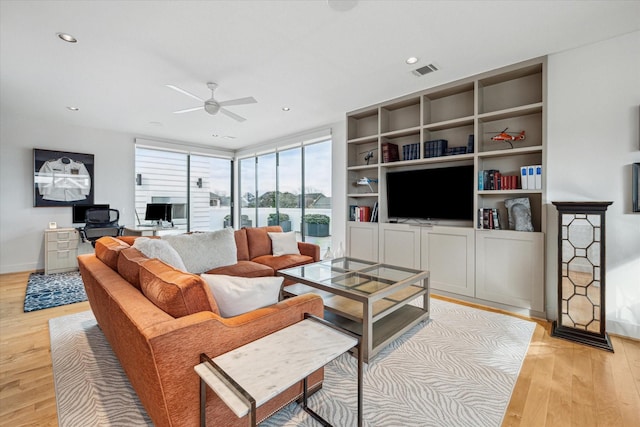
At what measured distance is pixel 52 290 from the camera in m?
3.84

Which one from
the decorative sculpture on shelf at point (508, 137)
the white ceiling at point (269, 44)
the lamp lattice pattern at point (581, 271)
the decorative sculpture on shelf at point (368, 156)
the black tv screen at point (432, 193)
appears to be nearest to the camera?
the white ceiling at point (269, 44)

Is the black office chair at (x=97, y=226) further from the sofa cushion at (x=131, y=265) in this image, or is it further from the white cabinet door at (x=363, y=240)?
the white cabinet door at (x=363, y=240)

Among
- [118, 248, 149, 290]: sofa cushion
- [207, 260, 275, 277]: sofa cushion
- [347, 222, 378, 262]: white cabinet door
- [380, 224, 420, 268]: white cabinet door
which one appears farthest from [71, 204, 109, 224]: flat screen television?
[380, 224, 420, 268]: white cabinet door

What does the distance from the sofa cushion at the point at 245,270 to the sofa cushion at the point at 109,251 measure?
983mm

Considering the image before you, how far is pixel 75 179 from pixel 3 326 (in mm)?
3385

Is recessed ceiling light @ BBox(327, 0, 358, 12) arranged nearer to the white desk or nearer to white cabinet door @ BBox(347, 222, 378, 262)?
white cabinet door @ BBox(347, 222, 378, 262)

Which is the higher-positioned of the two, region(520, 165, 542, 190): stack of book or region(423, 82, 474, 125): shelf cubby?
region(423, 82, 474, 125): shelf cubby

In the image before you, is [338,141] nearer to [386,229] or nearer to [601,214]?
[386,229]

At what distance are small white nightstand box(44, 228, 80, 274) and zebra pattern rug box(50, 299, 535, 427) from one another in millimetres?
2776

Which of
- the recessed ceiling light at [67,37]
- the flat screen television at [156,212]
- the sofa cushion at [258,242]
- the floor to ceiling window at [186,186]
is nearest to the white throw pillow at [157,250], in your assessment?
the sofa cushion at [258,242]

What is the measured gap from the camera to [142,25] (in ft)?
7.72

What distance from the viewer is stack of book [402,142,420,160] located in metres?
3.92

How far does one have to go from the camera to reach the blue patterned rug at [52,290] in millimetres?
3343

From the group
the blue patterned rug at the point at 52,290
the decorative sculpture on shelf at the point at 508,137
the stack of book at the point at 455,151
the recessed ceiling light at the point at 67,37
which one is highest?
the recessed ceiling light at the point at 67,37
